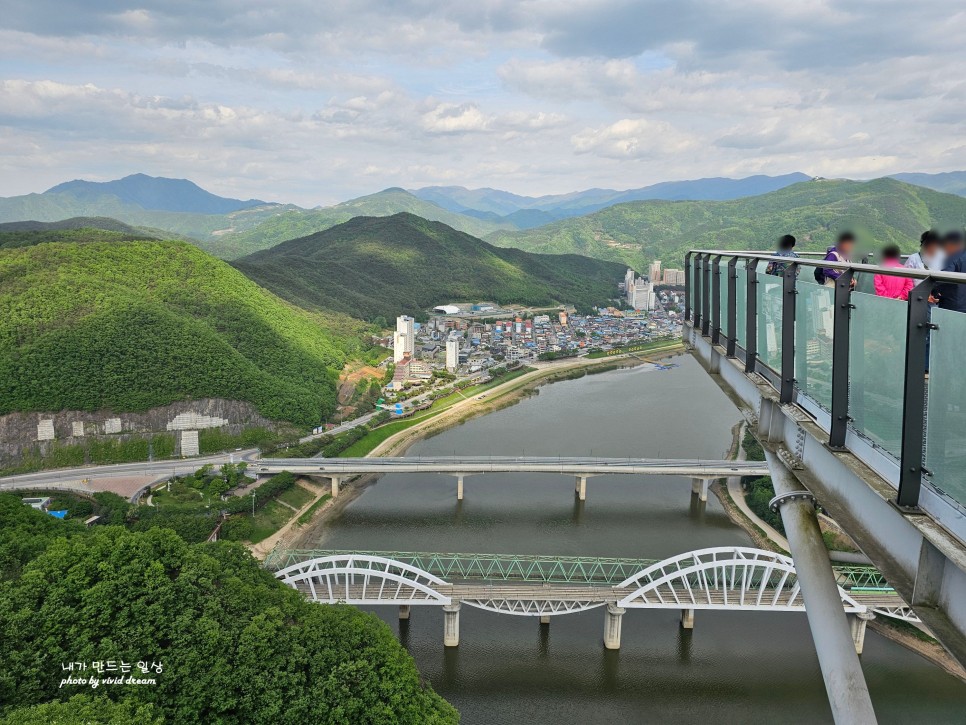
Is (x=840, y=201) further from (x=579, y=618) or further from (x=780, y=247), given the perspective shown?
(x=780, y=247)

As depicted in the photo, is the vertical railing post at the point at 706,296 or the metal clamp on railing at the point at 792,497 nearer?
the metal clamp on railing at the point at 792,497

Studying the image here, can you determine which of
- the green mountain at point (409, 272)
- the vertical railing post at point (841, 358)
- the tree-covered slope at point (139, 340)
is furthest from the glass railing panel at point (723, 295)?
the green mountain at point (409, 272)

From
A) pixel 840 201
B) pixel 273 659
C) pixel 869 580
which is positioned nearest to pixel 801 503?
pixel 273 659

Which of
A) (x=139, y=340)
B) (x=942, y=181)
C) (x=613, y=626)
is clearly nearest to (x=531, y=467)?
(x=613, y=626)

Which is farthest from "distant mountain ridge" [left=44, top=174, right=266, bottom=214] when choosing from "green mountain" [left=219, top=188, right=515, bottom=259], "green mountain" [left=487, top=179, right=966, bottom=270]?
"green mountain" [left=487, top=179, right=966, bottom=270]

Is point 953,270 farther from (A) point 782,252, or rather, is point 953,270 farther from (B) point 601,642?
(B) point 601,642

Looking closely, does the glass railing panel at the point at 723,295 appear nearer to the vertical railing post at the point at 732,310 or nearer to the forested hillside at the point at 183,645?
the vertical railing post at the point at 732,310
